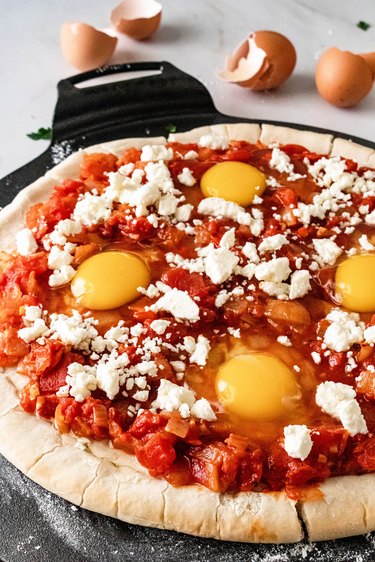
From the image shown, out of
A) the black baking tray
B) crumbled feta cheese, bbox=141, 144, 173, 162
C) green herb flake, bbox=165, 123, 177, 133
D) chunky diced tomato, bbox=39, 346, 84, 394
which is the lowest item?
the black baking tray

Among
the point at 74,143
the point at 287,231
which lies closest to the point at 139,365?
the point at 287,231

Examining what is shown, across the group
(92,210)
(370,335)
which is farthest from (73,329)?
(370,335)

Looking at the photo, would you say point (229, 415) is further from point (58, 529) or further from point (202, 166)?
point (202, 166)

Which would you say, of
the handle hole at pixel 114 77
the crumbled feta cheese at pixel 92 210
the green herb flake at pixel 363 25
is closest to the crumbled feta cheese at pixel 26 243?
the crumbled feta cheese at pixel 92 210

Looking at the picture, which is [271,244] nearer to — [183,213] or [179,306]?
[183,213]

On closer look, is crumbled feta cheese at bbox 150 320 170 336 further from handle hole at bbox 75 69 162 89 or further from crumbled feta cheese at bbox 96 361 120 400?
handle hole at bbox 75 69 162 89

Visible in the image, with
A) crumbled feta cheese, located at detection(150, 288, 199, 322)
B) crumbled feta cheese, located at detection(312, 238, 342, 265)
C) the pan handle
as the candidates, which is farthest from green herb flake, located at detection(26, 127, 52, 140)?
crumbled feta cheese, located at detection(312, 238, 342, 265)
